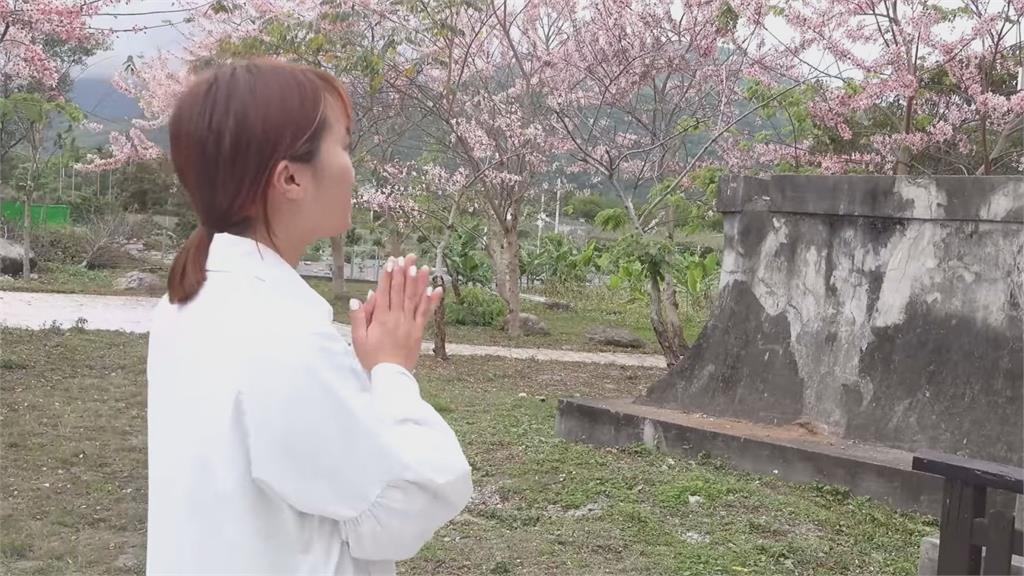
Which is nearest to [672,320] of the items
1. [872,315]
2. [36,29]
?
[872,315]

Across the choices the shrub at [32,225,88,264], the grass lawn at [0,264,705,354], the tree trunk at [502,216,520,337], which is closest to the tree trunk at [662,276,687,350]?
the grass lawn at [0,264,705,354]

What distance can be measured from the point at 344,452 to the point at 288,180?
1.20ft

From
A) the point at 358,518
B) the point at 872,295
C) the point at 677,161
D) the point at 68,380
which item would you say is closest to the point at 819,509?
the point at 872,295

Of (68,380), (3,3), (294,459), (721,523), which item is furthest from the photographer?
(68,380)

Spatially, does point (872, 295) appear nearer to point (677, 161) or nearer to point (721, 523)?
point (721, 523)

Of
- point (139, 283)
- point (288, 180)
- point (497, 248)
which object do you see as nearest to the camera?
point (288, 180)

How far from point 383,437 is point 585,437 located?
4.58 metres

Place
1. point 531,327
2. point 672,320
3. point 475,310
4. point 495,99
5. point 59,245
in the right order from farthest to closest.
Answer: point 59,245
point 475,310
point 531,327
point 495,99
point 672,320

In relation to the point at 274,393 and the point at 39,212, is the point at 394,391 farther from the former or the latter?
the point at 39,212

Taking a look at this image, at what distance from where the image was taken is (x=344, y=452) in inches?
46.6

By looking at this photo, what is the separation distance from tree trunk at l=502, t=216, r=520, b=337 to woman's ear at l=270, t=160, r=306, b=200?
10704mm

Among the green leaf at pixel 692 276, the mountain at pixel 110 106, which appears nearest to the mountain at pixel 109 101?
the mountain at pixel 110 106

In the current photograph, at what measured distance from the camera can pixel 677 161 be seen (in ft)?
37.9

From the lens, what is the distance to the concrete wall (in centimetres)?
464
